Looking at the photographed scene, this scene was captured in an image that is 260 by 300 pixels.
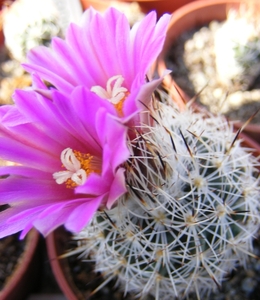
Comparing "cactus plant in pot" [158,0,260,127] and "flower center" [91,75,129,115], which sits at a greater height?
"flower center" [91,75,129,115]

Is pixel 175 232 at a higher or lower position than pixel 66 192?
lower

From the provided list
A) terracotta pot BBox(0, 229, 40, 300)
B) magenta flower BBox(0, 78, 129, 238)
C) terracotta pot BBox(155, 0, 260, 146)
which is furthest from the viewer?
terracotta pot BBox(155, 0, 260, 146)

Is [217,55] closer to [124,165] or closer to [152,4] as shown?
Result: [152,4]

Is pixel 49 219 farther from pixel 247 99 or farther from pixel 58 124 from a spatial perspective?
pixel 247 99

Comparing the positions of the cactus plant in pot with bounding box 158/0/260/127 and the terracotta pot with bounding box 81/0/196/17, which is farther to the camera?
the terracotta pot with bounding box 81/0/196/17

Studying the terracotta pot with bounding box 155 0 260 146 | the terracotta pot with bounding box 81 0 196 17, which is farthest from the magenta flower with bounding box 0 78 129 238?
the terracotta pot with bounding box 81 0 196 17

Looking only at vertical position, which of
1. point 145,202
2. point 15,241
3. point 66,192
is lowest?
point 15,241

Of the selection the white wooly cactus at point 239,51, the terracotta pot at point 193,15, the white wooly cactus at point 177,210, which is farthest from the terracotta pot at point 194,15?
the white wooly cactus at point 177,210

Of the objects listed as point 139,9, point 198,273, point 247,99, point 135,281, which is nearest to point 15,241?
point 135,281

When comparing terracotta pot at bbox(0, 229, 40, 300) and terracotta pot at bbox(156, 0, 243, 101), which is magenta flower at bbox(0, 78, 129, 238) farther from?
terracotta pot at bbox(156, 0, 243, 101)
